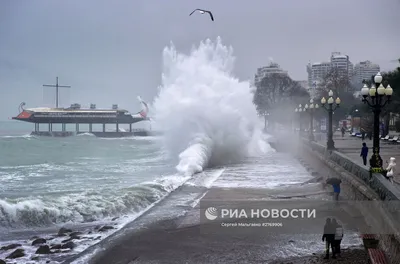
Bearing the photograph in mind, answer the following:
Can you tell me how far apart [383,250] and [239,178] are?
10.8 metres

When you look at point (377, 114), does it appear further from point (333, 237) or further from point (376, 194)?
point (333, 237)

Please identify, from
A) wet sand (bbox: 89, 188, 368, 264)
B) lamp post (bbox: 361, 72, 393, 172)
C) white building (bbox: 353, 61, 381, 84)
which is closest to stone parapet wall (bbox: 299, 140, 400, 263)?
lamp post (bbox: 361, 72, 393, 172)

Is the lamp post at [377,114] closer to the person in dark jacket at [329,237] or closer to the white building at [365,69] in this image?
the person in dark jacket at [329,237]

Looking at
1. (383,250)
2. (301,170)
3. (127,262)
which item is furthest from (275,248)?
(301,170)

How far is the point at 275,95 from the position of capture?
71.4 meters

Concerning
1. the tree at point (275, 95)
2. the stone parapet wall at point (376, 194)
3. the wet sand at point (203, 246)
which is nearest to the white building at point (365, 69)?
the tree at point (275, 95)

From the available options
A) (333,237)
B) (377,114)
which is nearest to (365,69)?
(377,114)

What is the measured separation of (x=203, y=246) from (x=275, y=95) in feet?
212

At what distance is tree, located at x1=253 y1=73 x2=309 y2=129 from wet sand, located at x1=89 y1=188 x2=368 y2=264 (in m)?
61.4

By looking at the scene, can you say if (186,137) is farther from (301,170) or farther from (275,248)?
(275,248)

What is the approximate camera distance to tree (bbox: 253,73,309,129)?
6994 centimetres

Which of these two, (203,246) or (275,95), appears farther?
(275,95)

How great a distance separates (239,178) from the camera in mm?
17844

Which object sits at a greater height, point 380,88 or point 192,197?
point 380,88
